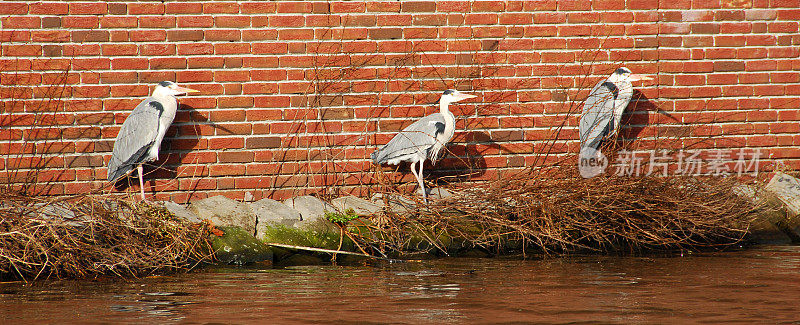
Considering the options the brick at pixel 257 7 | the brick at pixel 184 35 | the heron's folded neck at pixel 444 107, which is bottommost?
the heron's folded neck at pixel 444 107

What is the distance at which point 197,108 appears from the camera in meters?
5.49

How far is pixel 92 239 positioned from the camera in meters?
4.34

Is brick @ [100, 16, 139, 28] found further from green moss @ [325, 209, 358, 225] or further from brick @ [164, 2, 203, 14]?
green moss @ [325, 209, 358, 225]

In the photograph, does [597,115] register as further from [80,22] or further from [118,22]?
[80,22]

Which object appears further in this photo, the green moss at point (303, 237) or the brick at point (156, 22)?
the brick at point (156, 22)

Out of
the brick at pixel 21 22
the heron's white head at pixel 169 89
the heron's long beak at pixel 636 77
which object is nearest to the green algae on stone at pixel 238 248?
the heron's white head at pixel 169 89

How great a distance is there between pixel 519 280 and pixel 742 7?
354 cm

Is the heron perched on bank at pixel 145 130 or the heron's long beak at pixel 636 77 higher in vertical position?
the heron's long beak at pixel 636 77

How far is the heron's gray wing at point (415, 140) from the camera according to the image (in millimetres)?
5344

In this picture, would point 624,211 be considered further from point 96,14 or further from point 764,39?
point 96,14

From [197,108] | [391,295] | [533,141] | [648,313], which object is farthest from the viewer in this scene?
[533,141]

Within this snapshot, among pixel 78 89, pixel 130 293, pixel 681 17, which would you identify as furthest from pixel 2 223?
pixel 681 17

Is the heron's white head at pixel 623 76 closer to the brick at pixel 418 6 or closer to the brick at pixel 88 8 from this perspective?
the brick at pixel 418 6

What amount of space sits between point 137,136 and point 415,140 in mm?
2059
